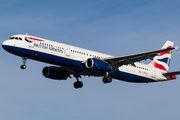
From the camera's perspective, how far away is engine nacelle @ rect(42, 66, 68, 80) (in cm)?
4656

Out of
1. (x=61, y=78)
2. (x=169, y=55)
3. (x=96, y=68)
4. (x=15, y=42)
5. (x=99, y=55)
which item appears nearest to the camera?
(x=15, y=42)

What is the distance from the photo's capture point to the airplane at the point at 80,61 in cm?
3888

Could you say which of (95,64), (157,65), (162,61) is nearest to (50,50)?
(95,64)

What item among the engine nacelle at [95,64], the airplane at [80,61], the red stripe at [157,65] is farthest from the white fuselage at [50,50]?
the red stripe at [157,65]

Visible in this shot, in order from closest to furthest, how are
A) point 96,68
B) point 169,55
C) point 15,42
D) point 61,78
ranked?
point 15,42
point 96,68
point 61,78
point 169,55

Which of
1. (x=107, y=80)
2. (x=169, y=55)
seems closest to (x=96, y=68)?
(x=107, y=80)

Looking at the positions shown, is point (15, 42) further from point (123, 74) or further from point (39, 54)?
point (123, 74)

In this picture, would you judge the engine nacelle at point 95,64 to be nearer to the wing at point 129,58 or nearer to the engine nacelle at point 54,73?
the wing at point 129,58

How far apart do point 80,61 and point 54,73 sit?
268 inches

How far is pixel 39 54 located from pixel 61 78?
30.2 feet

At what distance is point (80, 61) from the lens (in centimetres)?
4153

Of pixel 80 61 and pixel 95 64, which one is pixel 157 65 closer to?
pixel 95 64

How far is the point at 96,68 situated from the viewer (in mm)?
41469

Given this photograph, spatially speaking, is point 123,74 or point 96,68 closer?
point 96,68
